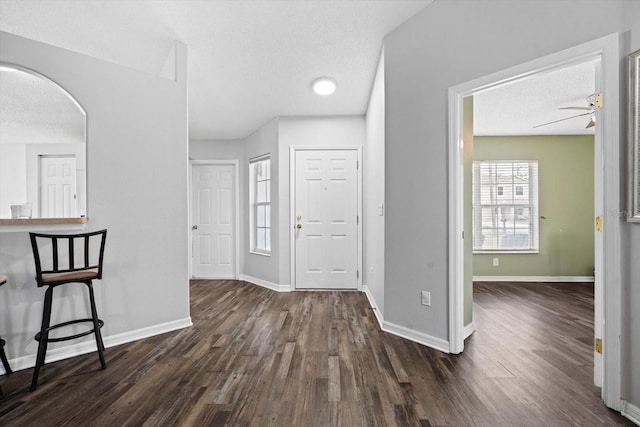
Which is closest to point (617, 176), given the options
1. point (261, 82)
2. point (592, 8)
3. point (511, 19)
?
point (592, 8)

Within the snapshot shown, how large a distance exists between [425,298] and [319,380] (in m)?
1.10

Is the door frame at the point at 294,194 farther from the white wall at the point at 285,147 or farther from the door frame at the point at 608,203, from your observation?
the door frame at the point at 608,203

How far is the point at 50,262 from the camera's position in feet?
7.71

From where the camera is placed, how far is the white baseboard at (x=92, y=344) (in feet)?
7.32

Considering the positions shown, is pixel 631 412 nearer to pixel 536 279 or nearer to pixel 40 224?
pixel 40 224

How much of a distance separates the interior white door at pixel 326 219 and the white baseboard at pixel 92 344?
6.45ft

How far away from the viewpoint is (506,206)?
5.37m

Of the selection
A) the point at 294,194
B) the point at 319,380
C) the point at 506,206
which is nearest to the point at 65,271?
the point at 319,380

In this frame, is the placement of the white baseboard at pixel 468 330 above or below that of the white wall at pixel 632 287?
below

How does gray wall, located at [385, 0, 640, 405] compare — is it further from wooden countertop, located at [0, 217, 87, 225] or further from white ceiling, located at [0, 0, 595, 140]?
wooden countertop, located at [0, 217, 87, 225]

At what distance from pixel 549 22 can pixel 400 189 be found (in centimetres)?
146

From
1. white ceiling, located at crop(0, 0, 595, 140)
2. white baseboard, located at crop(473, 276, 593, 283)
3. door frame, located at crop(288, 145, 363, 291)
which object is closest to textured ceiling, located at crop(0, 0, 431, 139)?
white ceiling, located at crop(0, 0, 595, 140)

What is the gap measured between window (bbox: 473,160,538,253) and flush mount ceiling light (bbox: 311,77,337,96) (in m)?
3.01

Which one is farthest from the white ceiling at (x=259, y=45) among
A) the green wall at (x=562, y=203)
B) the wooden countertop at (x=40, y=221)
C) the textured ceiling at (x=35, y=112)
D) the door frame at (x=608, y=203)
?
the wooden countertop at (x=40, y=221)
